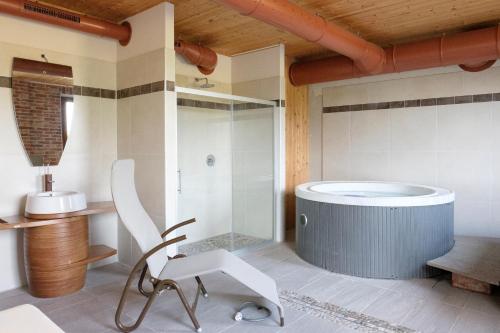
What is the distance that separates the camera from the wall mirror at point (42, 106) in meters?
3.11

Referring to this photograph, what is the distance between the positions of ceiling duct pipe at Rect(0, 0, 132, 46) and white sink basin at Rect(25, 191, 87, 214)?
4.80 ft

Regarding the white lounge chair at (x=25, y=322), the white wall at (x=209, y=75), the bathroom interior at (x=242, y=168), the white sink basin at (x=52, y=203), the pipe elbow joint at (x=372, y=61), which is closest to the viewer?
the white lounge chair at (x=25, y=322)

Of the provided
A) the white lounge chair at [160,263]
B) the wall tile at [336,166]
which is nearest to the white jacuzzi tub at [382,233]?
the white lounge chair at [160,263]

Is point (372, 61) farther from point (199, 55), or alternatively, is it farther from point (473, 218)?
point (473, 218)

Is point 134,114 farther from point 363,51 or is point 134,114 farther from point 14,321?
point 14,321

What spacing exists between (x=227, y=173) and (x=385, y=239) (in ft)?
6.49

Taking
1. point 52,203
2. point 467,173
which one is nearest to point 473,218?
point 467,173

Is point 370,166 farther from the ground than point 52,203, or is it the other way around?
point 370,166

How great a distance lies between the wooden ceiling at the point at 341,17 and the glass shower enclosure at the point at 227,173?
0.73 metres

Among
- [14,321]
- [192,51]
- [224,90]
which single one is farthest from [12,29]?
[14,321]

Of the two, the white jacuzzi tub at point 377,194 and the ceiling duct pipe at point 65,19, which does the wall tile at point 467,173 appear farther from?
the ceiling duct pipe at point 65,19

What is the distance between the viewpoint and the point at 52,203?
2881 mm

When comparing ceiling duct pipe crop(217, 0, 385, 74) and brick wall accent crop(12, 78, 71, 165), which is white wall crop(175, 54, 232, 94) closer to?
brick wall accent crop(12, 78, 71, 165)

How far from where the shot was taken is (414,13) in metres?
3.45
